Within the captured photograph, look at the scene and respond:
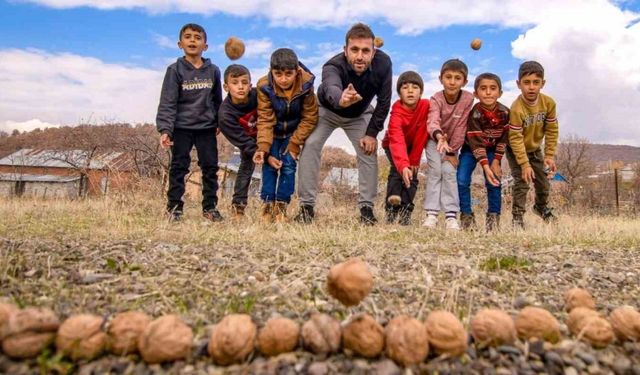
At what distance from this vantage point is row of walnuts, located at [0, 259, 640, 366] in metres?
1.28

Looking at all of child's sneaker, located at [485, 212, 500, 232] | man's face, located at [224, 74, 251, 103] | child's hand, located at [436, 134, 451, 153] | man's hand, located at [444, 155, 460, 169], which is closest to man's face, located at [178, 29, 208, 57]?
man's face, located at [224, 74, 251, 103]

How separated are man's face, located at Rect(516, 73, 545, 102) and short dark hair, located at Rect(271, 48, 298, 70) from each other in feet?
8.29

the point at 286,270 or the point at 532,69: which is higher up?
the point at 532,69

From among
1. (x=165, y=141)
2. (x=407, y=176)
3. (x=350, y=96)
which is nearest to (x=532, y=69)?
(x=407, y=176)

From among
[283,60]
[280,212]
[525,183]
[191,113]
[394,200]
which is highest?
[283,60]

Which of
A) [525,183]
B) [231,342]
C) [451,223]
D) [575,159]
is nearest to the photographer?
[231,342]

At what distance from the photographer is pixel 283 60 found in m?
4.80

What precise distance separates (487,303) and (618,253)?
214 cm

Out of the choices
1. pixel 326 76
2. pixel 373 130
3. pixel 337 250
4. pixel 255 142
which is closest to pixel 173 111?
pixel 255 142

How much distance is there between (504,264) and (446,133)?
2.78 meters

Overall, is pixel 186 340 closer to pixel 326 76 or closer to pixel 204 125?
pixel 326 76

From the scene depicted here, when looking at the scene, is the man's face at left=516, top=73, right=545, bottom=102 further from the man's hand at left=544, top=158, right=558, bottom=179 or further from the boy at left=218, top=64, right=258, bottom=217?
the boy at left=218, top=64, right=258, bottom=217

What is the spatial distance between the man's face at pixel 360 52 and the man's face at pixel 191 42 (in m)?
1.67

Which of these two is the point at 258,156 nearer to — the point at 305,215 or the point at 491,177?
the point at 305,215
